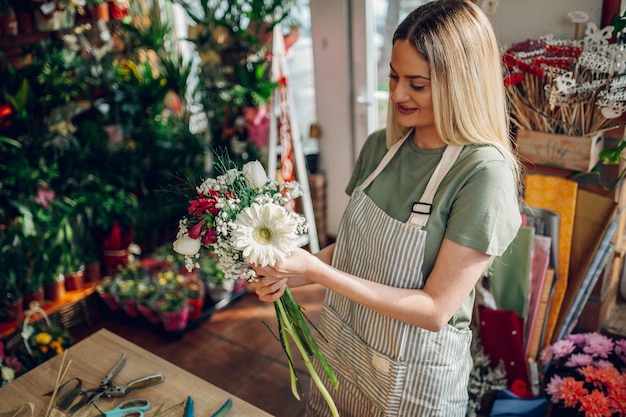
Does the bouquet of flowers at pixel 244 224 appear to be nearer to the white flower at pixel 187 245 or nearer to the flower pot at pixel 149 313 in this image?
the white flower at pixel 187 245

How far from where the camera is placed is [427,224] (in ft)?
4.72

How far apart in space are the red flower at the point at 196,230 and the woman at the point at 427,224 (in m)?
0.18

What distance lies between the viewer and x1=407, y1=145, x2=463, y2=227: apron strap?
4.76 ft

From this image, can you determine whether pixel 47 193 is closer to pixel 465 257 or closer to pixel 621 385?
pixel 465 257

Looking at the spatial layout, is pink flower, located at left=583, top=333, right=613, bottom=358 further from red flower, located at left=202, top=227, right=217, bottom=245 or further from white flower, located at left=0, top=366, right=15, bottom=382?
white flower, located at left=0, top=366, right=15, bottom=382

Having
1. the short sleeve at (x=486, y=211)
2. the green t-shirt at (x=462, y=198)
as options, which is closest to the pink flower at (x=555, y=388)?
the green t-shirt at (x=462, y=198)

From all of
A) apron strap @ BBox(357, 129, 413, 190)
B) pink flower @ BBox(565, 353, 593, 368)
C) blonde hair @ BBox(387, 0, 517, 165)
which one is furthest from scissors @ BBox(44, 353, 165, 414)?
pink flower @ BBox(565, 353, 593, 368)

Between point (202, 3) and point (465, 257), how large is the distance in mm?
2497

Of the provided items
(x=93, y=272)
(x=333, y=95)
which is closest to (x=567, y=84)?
(x=333, y=95)

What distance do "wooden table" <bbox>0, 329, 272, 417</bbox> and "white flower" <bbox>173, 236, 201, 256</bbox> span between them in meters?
0.43

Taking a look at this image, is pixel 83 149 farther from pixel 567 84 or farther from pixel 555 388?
pixel 555 388

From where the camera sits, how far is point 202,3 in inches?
127

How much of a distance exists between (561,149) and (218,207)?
148 cm

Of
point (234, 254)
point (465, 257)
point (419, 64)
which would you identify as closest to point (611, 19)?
point (419, 64)
